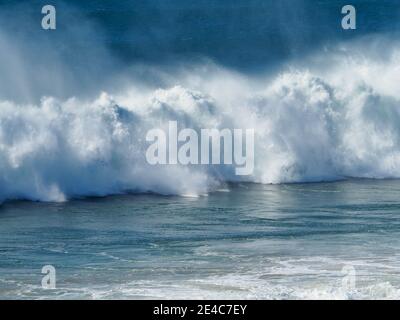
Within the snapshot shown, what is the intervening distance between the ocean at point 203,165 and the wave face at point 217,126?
2.0 inches

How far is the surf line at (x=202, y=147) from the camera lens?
29641 millimetres

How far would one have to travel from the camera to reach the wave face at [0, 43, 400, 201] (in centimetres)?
2805

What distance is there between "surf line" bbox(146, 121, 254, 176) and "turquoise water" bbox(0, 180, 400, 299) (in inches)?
61.9

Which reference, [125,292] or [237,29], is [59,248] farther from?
[237,29]

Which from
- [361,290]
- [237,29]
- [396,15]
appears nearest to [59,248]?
[361,290]

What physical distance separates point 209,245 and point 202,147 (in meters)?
9.50

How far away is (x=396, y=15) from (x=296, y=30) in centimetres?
339

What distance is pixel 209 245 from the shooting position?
2173cm
